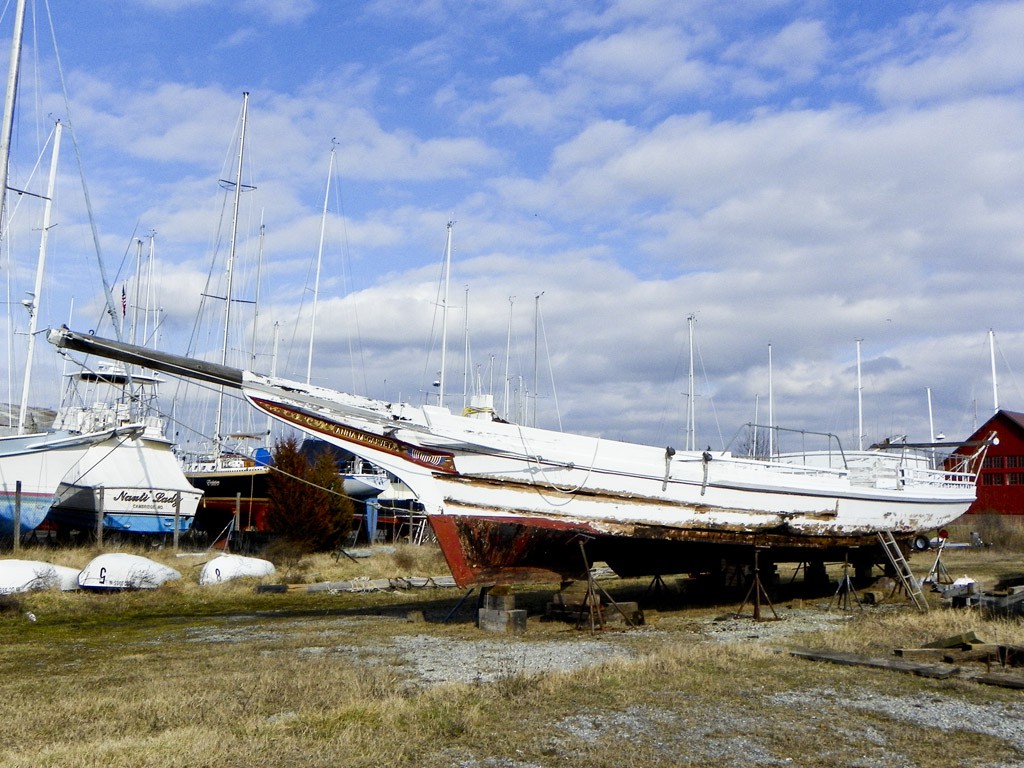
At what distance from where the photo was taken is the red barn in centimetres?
4322

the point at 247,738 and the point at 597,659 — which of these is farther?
the point at 597,659

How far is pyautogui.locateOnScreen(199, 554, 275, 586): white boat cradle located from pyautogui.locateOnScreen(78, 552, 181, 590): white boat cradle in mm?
897

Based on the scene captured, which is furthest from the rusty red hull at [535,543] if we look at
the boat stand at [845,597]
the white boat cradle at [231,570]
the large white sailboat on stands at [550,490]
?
the white boat cradle at [231,570]

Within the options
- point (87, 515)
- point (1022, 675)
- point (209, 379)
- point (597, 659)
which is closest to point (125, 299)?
point (87, 515)

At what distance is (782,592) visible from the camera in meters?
21.5

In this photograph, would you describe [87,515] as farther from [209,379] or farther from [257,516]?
Answer: [209,379]

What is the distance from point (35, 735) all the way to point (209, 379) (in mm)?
7601

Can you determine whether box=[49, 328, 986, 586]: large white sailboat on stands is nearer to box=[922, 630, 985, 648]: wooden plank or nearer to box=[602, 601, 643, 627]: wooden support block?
box=[602, 601, 643, 627]: wooden support block

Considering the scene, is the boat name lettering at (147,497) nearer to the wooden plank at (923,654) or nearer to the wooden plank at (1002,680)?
the wooden plank at (923,654)

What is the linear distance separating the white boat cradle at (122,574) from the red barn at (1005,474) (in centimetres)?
3743

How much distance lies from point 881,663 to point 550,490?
7.37 meters

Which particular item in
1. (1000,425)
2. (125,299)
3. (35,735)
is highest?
(125,299)

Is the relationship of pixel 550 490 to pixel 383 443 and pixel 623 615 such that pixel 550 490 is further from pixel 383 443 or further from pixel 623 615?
pixel 383 443

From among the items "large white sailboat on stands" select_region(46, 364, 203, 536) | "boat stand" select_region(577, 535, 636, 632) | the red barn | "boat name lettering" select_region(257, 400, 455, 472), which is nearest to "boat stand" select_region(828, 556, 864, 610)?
"boat stand" select_region(577, 535, 636, 632)
